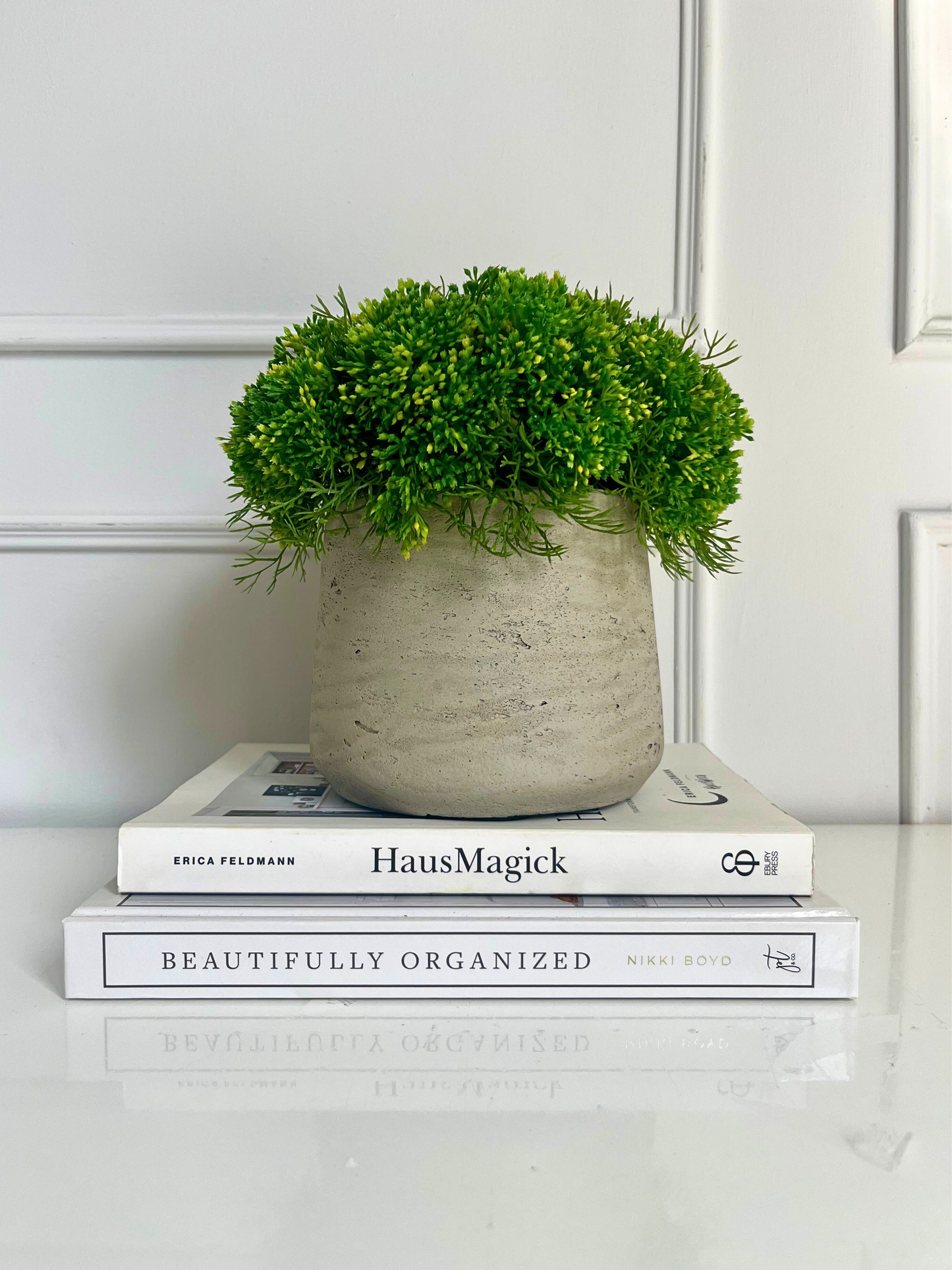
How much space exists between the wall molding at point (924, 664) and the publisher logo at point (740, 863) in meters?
0.43

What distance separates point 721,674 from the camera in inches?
33.2

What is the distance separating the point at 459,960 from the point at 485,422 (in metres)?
0.26

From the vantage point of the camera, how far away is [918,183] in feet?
2.64

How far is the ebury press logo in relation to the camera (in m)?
0.56

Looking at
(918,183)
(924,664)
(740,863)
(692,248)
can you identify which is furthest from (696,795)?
(918,183)

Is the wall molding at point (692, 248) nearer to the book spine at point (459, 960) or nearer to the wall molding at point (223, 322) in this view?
the wall molding at point (223, 322)

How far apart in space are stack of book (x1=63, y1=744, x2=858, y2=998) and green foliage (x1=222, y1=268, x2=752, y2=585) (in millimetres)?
156

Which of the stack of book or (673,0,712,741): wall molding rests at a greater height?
(673,0,712,741): wall molding

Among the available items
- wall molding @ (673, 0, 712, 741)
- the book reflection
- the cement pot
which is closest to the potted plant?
the cement pot

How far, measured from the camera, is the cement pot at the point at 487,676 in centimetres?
49

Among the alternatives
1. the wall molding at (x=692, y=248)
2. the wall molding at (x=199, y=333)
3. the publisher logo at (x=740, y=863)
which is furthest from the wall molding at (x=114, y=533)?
the publisher logo at (x=740, y=863)

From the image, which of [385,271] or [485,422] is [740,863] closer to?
[485,422]

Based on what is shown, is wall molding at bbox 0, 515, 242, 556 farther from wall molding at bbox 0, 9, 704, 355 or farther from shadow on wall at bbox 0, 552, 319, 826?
wall molding at bbox 0, 9, 704, 355

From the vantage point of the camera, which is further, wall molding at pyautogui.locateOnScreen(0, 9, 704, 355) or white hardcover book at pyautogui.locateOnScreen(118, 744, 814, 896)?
wall molding at pyautogui.locateOnScreen(0, 9, 704, 355)
